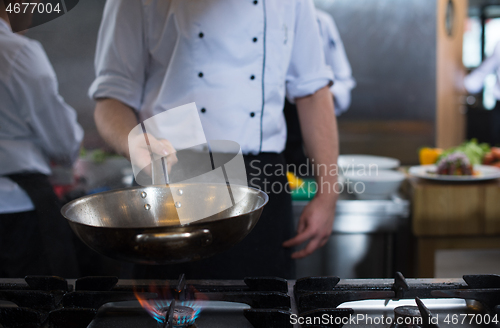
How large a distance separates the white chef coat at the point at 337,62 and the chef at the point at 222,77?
2.72 ft

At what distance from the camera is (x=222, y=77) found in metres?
0.81

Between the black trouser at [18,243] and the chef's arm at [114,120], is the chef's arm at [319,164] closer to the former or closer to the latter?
the chef's arm at [114,120]

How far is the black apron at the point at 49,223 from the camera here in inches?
34.5

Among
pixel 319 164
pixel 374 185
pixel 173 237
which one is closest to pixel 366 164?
pixel 374 185

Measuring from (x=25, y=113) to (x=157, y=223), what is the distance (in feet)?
1.52

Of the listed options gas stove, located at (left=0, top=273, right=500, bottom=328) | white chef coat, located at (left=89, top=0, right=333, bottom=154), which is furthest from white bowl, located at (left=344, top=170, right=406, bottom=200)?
gas stove, located at (left=0, top=273, right=500, bottom=328)

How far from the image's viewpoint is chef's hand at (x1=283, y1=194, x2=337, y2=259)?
2.92ft

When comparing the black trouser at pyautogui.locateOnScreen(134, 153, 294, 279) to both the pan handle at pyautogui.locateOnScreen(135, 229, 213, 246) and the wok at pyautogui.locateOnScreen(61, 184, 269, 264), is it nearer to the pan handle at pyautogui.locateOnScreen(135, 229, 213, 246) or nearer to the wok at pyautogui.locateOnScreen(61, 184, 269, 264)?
the wok at pyautogui.locateOnScreen(61, 184, 269, 264)

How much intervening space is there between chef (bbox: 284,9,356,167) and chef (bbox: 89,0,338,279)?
0.21m

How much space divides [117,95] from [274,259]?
0.46 m

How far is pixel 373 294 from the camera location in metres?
0.52

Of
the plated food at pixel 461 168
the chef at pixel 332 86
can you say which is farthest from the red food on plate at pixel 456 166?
the chef at pixel 332 86

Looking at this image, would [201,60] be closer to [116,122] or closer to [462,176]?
[116,122]

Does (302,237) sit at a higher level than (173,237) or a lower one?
lower
